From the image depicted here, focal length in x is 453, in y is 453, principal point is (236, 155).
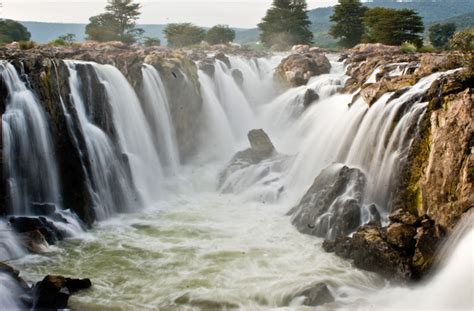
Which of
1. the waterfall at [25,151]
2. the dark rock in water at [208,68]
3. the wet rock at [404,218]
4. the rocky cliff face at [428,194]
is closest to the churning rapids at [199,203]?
the waterfall at [25,151]

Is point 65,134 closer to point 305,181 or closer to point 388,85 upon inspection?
point 305,181

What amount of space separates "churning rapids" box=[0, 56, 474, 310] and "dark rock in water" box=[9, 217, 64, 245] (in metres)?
0.40

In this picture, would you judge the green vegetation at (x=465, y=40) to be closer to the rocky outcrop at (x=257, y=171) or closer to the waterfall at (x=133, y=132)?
the rocky outcrop at (x=257, y=171)

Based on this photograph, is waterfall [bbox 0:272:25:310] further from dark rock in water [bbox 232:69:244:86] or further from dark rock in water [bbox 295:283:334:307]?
dark rock in water [bbox 232:69:244:86]

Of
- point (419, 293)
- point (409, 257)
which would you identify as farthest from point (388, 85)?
point (419, 293)

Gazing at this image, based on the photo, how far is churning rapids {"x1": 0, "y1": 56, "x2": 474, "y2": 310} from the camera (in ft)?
42.4

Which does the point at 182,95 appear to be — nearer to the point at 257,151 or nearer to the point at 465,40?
the point at 257,151

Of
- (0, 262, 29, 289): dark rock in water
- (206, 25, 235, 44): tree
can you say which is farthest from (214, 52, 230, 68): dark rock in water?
(206, 25, 235, 44): tree

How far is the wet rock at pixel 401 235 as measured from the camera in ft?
46.1

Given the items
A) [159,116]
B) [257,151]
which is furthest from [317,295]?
[159,116]

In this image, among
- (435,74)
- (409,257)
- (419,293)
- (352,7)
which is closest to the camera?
(419,293)

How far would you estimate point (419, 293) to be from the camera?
504 inches

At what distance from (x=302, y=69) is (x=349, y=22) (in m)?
33.6

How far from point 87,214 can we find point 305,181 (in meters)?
10.4
